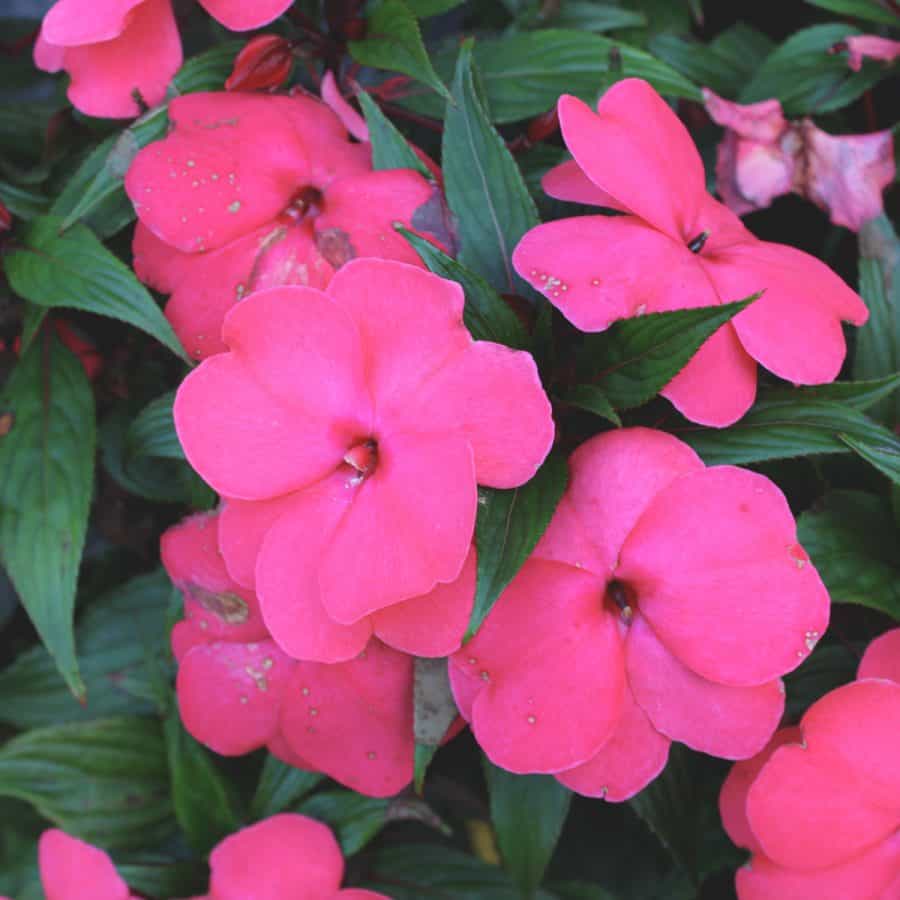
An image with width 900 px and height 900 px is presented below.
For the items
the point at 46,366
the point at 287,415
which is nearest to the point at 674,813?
the point at 287,415

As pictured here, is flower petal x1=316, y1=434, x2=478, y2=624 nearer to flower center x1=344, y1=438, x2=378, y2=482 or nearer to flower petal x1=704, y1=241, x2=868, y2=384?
flower center x1=344, y1=438, x2=378, y2=482

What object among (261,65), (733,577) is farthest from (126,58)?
(733,577)

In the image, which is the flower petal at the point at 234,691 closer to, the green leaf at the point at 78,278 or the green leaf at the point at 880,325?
the green leaf at the point at 78,278

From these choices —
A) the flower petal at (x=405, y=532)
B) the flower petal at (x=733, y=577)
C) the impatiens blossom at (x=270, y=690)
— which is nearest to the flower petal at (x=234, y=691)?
the impatiens blossom at (x=270, y=690)

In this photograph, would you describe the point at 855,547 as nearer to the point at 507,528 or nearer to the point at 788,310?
the point at 788,310

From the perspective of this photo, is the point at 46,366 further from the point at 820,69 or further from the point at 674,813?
the point at 820,69

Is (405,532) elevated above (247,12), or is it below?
below

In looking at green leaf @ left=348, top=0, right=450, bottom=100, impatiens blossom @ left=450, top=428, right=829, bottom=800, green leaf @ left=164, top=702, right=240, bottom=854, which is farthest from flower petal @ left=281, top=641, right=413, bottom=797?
green leaf @ left=348, top=0, right=450, bottom=100
